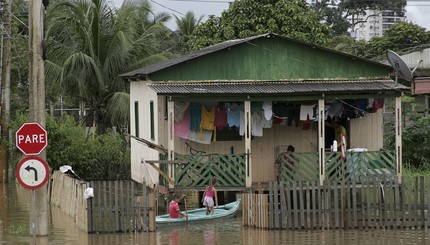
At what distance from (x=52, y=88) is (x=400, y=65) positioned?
19197mm

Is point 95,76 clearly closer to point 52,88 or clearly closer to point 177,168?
point 52,88

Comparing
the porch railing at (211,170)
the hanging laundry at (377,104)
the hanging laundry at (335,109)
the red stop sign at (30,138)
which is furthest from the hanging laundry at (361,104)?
the red stop sign at (30,138)

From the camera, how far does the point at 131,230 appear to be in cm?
2244

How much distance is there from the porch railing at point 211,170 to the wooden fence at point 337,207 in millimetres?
1931

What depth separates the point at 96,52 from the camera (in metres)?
38.2

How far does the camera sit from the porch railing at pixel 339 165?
83.3ft

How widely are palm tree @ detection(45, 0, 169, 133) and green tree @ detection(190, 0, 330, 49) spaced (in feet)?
13.2

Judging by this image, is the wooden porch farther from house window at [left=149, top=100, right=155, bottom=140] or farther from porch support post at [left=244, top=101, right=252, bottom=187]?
house window at [left=149, top=100, right=155, bottom=140]

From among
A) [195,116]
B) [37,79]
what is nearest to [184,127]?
[195,116]

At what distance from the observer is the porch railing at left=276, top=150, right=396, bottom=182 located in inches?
999

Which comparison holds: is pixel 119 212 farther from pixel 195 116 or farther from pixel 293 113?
pixel 293 113

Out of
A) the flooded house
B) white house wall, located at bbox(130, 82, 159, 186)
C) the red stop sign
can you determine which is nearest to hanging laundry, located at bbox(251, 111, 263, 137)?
the flooded house

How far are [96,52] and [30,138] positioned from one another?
67.7 feet

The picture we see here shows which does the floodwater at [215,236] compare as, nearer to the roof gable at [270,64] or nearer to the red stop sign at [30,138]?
the red stop sign at [30,138]
